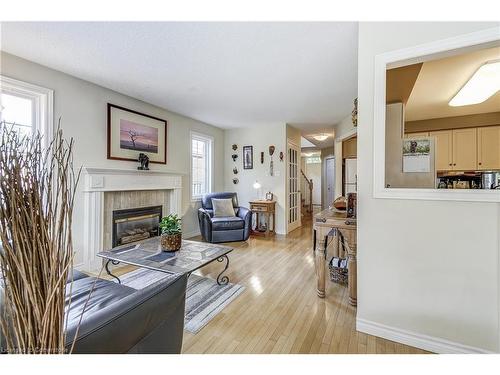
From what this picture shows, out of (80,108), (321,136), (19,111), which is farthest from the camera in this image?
(321,136)

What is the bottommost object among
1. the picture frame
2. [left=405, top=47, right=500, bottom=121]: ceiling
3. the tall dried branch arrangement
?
the tall dried branch arrangement

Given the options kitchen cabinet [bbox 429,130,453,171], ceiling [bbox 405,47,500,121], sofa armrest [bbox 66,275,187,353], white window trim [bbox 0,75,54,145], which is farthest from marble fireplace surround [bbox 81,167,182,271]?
kitchen cabinet [bbox 429,130,453,171]

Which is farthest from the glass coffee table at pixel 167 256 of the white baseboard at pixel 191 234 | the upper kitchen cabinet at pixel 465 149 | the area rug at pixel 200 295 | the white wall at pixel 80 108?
the upper kitchen cabinet at pixel 465 149

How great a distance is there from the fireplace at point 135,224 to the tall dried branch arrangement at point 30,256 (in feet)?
9.63

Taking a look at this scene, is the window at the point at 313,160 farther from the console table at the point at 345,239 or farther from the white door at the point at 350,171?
the console table at the point at 345,239

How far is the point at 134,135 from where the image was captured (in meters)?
3.56

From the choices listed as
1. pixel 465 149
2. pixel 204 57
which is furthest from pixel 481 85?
pixel 204 57

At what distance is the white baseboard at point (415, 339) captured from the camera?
150 centimetres

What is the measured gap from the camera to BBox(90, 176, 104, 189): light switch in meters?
2.93

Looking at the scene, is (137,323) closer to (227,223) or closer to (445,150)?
(227,223)

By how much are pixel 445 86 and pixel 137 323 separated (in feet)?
12.9

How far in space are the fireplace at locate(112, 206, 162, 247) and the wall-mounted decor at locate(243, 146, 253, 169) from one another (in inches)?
87.2

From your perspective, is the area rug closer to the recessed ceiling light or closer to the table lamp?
the table lamp
